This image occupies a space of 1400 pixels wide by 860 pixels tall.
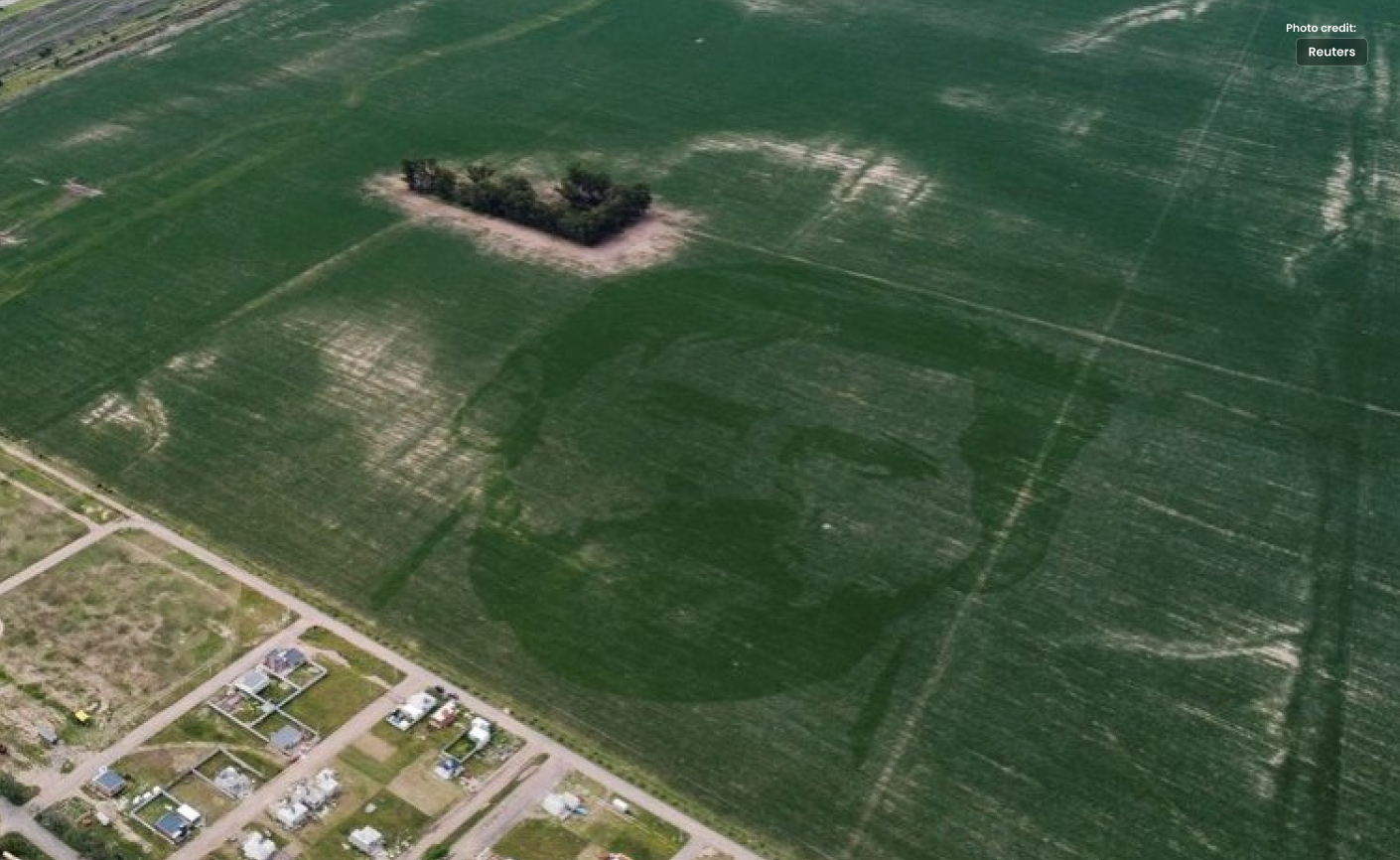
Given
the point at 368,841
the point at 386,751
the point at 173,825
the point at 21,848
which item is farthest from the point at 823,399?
the point at 21,848

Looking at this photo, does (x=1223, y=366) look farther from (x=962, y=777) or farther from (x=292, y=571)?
(x=292, y=571)

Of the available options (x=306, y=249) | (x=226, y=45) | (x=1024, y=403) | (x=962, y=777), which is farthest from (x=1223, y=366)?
(x=226, y=45)

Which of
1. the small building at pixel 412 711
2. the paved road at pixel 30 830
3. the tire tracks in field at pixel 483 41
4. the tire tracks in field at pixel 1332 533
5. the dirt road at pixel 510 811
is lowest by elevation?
the tire tracks in field at pixel 1332 533

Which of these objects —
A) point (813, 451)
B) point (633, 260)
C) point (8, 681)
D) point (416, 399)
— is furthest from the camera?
point (633, 260)

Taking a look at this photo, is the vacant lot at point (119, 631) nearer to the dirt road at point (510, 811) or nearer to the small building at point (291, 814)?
the small building at point (291, 814)

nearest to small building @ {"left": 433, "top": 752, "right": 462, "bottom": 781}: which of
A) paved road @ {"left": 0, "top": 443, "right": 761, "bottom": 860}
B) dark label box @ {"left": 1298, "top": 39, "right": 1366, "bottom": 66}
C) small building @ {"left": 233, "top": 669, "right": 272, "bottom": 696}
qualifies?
paved road @ {"left": 0, "top": 443, "right": 761, "bottom": 860}

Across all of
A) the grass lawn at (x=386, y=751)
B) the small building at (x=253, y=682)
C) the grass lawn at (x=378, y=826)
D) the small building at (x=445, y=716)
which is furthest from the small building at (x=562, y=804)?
the small building at (x=253, y=682)
